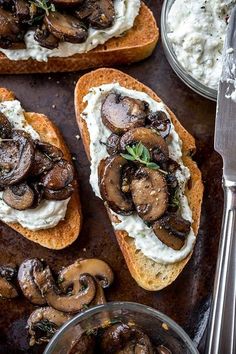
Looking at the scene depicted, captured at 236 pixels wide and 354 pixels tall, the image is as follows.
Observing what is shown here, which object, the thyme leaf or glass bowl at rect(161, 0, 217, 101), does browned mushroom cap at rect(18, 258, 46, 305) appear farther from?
glass bowl at rect(161, 0, 217, 101)

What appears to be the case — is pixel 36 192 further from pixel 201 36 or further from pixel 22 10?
pixel 201 36

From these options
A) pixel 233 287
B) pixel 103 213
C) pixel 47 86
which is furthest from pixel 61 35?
pixel 233 287

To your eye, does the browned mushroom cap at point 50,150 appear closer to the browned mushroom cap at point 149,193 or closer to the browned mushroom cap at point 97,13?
the browned mushroom cap at point 149,193

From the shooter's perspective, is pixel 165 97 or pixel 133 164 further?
pixel 165 97

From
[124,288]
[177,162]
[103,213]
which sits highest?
[177,162]

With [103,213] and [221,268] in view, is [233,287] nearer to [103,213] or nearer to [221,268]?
[221,268]

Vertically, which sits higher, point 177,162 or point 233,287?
point 177,162

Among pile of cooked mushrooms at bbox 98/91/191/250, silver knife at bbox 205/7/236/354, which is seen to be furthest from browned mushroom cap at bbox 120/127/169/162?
silver knife at bbox 205/7/236/354
